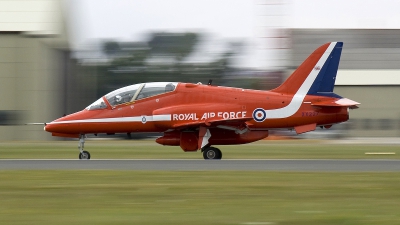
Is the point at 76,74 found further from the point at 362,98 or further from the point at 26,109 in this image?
the point at 362,98

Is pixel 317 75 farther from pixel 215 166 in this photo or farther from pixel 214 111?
pixel 215 166

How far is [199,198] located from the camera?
11602 mm

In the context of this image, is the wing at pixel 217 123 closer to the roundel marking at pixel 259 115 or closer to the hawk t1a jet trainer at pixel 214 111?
the hawk t1a jet trainer at pixel 214 111

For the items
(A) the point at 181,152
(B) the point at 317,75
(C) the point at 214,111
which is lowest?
(A) the point at 181,152

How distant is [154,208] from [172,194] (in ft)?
5.20

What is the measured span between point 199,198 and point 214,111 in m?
10.1

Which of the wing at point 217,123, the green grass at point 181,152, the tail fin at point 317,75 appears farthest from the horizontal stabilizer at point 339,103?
the green grass at point 181,152

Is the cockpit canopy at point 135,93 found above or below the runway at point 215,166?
above

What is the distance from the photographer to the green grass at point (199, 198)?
9609mm

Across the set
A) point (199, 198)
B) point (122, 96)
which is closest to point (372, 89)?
point (122, 96)

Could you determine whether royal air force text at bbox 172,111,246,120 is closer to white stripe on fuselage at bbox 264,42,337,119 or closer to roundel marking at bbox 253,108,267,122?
roundel marking at bbox 253,108,267,122

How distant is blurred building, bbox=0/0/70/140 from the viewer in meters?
47.8

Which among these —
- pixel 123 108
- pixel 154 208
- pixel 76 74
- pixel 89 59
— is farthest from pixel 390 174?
pixel 89 59

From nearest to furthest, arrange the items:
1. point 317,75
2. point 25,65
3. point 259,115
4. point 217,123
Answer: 1. point 217,123
2. point 259,115
3. point 317,75
4. point 25,65
